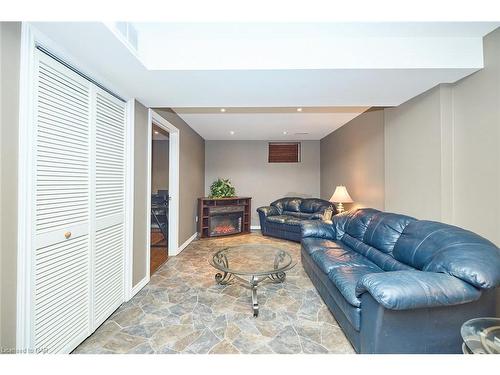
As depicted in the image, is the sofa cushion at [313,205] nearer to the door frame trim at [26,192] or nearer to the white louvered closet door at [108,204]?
the white louvered closet door at [108,204]

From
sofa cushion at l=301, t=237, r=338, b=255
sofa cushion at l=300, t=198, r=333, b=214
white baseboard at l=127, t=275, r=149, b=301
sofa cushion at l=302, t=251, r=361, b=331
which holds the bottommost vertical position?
white baseboard at l=127, t=275, r=149, b=301

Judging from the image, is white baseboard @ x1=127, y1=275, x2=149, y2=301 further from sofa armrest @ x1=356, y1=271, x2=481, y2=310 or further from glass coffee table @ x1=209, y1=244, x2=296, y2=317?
sofa armrest @ x1=356, y1=271, x2=481, y2=310

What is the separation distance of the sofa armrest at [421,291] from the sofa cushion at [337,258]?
2.60ft

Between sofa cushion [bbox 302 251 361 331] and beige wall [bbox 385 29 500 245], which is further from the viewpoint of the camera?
beige wall [bbox 385 29 500 245]

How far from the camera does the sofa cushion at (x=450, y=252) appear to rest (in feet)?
4.21

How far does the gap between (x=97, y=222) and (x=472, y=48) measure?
3498mm

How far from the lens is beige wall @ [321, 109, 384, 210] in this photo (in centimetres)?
333

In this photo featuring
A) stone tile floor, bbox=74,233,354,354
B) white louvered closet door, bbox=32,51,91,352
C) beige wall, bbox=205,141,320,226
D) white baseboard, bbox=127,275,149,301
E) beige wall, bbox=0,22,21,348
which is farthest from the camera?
beige wall, bbox=205,141,320,226

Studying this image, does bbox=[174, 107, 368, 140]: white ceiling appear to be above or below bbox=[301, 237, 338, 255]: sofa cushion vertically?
above

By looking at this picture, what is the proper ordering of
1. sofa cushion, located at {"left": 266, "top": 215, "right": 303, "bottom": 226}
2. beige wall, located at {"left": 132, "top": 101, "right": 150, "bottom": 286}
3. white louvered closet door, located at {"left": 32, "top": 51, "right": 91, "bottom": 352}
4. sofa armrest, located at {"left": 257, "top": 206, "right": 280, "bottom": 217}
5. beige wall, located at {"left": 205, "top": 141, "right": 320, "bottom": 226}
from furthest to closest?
beige wall, located at {"left": 205, "top": 141, "right": 320, "bottom": 226} < sofa armrest, located at {"left": 257, "top": 206, "right": 280, "bottom": 217} < sofa cushion, located at {"left": 266, "top": 215, "right": 303, "bottom": 226} < beige wall, located at {"left": 132, "top": 101, "right": 150, "bottom": 286} < white louvered closet door, located at {"left": 32, "top": 51, "right": 91, "bottom": 352}

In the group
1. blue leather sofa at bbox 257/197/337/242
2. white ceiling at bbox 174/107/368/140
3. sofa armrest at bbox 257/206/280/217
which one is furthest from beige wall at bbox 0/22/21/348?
sofa armrest at bbox 257/206/280/217

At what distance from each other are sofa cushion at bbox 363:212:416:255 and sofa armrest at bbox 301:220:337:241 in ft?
2.04

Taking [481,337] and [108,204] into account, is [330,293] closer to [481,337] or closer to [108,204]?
[481,337]

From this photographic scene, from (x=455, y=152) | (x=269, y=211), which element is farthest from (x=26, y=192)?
(x=269, y=211)
